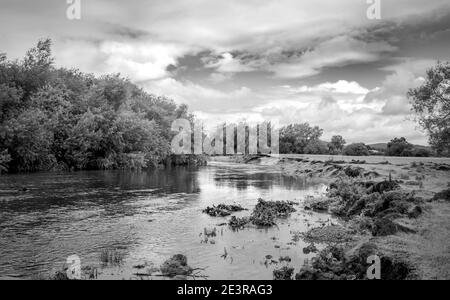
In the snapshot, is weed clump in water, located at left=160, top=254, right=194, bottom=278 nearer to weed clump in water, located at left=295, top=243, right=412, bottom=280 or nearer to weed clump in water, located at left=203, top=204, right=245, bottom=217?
weed clump in water, located at left=295, top=243, right=412, bottom=280

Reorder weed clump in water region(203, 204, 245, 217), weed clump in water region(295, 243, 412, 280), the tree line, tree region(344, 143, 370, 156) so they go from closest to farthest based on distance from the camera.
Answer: weed clump in water region(295, 243, 412, 280)
weed clump in water region(203, 204, 245, 217)
the tree line
tree region(344, 143, 370, 156)

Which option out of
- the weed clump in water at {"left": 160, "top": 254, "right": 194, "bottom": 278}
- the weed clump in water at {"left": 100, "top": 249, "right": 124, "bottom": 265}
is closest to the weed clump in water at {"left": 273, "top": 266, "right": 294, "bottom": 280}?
the weed clump in water at {"left": 160, "top": 254, "right": 194, "bottom": 278}

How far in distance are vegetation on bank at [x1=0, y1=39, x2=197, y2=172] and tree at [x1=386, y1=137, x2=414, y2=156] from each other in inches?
3053

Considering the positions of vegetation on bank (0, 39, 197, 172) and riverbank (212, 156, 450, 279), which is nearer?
riverbank (212, 156, 450, 279)

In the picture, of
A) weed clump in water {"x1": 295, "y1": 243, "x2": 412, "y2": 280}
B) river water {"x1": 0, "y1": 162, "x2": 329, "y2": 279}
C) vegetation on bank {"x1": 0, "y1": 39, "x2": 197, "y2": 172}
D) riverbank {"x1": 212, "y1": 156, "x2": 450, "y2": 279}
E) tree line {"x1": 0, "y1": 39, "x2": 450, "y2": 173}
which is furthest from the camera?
vegetation on bank {"x1": 0, "y1": 39, "x2": 197, "y2": 172}

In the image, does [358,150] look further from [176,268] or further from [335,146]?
[176,268]

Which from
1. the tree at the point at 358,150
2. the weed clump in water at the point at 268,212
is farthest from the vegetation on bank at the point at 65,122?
the tree at the point at 358,150

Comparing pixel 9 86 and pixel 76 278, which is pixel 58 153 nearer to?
pixel 9 86

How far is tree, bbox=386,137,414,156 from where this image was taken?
120438 millimetres

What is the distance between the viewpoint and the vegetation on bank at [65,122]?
5225 centimetres

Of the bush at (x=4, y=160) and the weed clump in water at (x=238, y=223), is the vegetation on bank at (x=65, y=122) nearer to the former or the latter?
the bush at (x=4, y=160)

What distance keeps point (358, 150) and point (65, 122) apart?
127 metres

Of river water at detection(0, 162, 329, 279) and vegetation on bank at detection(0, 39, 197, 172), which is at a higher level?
vegetation on bank at detection(0, 39, 197, 172)

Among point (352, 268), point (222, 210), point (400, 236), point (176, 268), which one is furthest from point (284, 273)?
point (222, 210)
